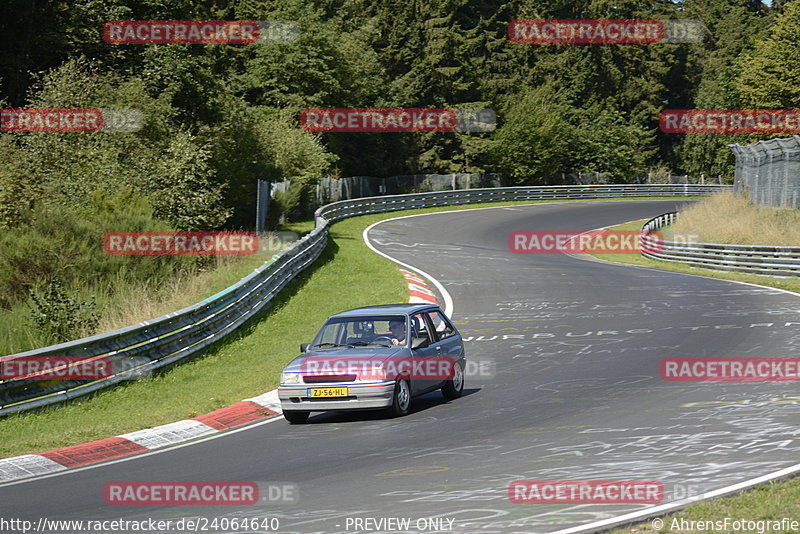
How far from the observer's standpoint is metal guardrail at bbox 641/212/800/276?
29.5 m

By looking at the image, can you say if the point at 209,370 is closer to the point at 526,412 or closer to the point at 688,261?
the point at 526,412

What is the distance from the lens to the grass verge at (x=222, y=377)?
490 inches

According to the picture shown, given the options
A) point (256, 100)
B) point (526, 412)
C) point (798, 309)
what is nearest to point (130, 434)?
point (526, 412)

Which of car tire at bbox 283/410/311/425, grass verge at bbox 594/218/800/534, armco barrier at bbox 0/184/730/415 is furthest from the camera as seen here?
armco barrier at bbox 0/184/730/415

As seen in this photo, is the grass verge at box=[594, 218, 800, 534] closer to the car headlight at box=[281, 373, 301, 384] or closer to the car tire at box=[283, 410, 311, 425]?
the car headlight at box=[281, 373, 301, 384]

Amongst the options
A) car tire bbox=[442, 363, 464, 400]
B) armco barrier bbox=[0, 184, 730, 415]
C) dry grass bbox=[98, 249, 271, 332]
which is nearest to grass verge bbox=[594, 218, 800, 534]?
car tire bbox=[442, 363, 464, 400]

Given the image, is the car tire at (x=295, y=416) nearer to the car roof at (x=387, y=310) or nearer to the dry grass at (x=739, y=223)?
the car roof at (x=387, y=310)

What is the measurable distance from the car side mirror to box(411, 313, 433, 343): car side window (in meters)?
0.09

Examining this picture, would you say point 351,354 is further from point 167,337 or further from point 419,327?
point 167,337

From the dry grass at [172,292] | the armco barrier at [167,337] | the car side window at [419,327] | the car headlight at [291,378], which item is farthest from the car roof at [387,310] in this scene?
the dry grass at [172,292]

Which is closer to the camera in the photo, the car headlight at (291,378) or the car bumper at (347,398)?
the car bumper at (347,398)

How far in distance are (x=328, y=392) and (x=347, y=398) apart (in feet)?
0.85

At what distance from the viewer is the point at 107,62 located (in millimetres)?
40094

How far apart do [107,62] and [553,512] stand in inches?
1468
